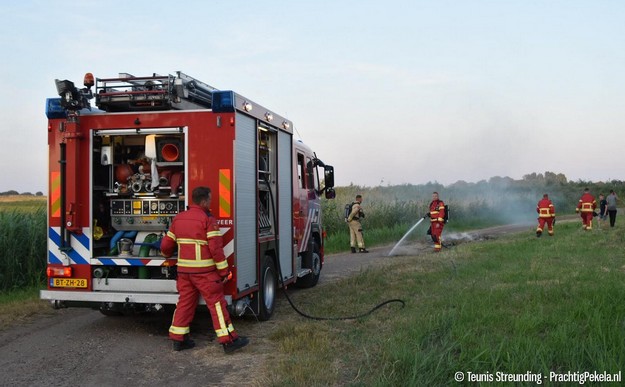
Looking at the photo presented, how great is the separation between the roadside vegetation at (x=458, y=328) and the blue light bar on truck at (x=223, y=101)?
9.09 ft

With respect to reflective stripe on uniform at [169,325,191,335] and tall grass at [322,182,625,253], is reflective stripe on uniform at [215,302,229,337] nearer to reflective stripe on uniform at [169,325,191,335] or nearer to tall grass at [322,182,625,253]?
reflective stripe on uniform at [169,325,191,335]

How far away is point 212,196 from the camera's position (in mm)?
7086

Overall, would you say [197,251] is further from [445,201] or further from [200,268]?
[445,201]

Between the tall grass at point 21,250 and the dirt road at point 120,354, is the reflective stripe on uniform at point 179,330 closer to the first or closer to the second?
the dirt road at point 120,354

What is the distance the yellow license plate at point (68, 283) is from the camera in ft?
24.0

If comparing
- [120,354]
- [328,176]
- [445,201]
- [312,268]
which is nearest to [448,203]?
[445,201]

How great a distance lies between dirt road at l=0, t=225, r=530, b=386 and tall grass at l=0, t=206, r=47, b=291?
265cm

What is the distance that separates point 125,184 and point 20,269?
5152 millimetres

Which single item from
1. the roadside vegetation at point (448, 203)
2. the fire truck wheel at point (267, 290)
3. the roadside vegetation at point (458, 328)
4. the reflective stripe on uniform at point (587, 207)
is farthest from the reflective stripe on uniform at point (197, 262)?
the reflective stripe on uniform at point (587, 207)

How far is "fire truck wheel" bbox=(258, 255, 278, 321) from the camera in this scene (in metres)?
8.14

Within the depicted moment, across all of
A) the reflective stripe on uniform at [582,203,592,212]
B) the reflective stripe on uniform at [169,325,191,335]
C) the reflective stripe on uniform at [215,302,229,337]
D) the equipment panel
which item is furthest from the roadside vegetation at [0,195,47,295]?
the reflective stripe on uniform at [582,203,592,212]

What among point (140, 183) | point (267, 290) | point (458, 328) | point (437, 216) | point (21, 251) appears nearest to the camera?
point (458, 328)

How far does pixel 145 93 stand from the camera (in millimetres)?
7230

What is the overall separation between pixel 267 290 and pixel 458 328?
120 inches
